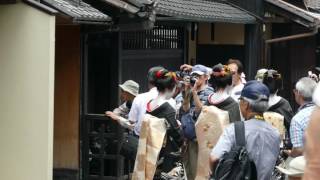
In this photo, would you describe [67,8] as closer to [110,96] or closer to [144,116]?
[144,116]

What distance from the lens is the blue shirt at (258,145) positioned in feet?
20.6

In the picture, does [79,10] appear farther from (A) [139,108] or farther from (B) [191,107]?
(B) [191,107]

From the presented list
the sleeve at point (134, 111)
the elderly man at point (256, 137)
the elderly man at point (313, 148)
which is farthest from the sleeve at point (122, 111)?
the elderly man at point (313, 148)

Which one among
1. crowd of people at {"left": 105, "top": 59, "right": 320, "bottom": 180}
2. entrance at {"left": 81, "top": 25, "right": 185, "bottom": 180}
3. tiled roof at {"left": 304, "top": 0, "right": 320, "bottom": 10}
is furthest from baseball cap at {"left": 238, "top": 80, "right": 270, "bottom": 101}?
tiled roof at {"left": 304, "top": 0, "right": 320, "bottom": 10}

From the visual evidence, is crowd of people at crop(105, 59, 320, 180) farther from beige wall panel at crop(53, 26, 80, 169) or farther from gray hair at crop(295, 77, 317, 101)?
beige wall panel at crop(53, 26, 80, 169)

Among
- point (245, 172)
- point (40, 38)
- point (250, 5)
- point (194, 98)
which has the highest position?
point (250, 5)

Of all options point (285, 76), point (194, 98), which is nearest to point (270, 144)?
point (194, 98)

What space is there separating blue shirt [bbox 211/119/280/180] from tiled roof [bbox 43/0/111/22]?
2851 millimetres

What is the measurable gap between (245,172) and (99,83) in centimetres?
537

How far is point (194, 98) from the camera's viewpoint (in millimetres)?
8711

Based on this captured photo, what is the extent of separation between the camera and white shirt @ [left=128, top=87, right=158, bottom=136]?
29.8 ft

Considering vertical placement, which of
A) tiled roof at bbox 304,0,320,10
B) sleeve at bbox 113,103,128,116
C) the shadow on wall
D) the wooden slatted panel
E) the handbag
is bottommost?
the shadow on wall

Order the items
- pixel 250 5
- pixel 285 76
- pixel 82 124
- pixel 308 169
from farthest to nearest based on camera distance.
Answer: pixel 285 76 < pixel 250 5 < pixel 82 124 < pixel 308 169

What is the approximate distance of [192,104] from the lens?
8.97 metres
